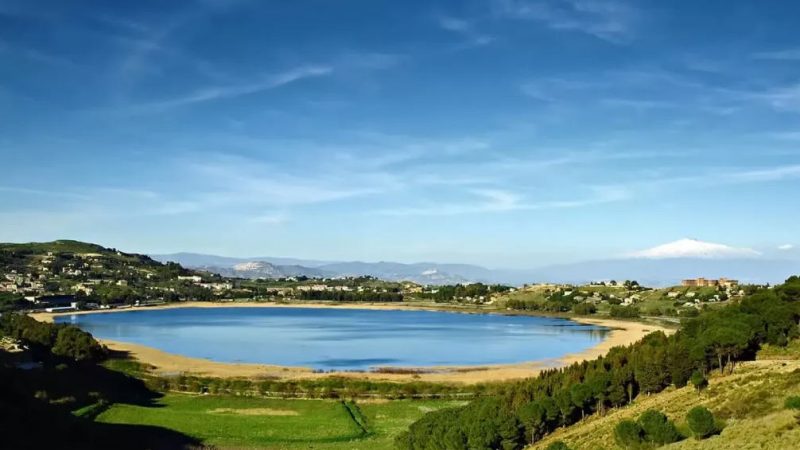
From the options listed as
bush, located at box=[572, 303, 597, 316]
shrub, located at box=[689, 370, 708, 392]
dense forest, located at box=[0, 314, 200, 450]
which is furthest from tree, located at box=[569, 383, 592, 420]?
bush, located at box=[572, 303, 597, 316]

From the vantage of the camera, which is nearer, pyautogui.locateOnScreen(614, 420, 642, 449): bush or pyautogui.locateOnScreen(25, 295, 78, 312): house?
pyautogui.locateOnScreen(614, 420, 642, 449): bush

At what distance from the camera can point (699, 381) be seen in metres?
37.2

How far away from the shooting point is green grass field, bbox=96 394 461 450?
43.6 meters

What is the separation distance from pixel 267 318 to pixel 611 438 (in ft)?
→ 514

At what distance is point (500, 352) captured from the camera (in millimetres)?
102750

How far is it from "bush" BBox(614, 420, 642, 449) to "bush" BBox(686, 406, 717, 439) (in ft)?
8.02

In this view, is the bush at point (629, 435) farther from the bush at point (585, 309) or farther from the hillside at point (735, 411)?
the bush at point (585, 309)

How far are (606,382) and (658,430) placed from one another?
1229 cm

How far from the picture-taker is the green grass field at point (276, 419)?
4359 cm

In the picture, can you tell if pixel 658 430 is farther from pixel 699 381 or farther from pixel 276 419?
pixel 276 419

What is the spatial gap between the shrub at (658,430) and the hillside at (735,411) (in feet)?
2.01

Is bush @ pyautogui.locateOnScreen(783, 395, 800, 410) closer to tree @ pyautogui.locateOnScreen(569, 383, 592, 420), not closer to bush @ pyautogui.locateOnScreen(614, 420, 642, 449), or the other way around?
bush @ pyautogui.locateOnScreen(614, 420, 642, 449)

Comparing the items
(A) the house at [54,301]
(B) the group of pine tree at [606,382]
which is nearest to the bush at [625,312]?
(B) the group of pine tree at [606,382]

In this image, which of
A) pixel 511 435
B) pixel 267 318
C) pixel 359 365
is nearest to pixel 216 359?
pixel 359 365
